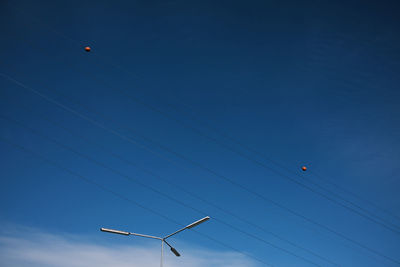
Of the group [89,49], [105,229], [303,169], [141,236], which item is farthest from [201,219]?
[89,49]

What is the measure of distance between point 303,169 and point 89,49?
15564 millimetres

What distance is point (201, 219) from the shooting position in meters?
19.7

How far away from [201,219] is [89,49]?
12419mm

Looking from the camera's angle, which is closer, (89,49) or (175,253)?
(89,49)

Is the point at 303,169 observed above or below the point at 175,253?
above

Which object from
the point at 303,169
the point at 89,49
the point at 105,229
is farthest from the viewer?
the point at 303,169

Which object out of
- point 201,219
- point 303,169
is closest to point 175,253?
point 201,219

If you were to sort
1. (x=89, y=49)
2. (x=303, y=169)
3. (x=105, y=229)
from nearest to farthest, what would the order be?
1. (x=89, y=49)
2. (x=105, y=229)
3. (x=303, y=169)

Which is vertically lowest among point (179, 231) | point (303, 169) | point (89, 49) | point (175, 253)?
point (175, 253)

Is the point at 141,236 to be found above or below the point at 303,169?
below

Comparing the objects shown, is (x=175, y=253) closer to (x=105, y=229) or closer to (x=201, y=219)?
(x=201, y=219)

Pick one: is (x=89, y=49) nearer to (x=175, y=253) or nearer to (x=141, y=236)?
(x=141, y=236)

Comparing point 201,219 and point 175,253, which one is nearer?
point 201,219

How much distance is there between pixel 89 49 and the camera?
15859 millimetres
